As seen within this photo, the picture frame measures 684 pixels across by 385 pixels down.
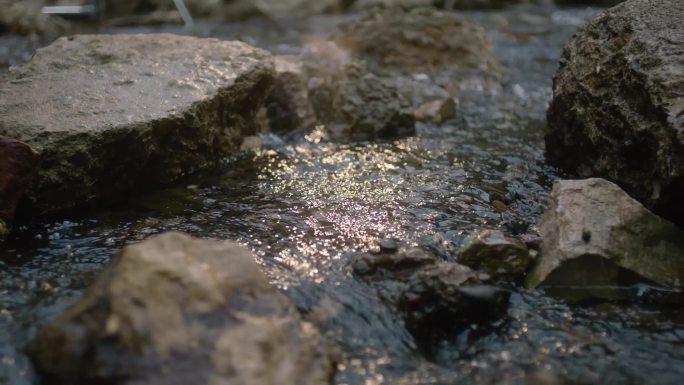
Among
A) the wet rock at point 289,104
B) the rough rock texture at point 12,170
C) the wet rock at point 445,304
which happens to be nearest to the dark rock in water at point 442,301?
the wet rock at point 445,304

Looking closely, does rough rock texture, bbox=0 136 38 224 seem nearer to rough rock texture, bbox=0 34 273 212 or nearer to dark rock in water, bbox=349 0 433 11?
rough rock texture, bbox=0 34 273 212

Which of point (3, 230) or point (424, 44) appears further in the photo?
point (424, 44)

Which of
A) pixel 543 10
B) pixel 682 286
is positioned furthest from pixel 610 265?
pixel 543 10

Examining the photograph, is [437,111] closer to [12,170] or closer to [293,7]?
[12,170]

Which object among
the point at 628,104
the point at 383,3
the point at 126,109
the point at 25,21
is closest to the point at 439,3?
the point at 383,3

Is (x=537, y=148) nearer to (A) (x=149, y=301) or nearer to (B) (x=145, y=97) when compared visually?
(B) (x=145, y=97)

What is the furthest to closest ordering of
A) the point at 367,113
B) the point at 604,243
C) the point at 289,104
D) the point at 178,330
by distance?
the point at 289,104, the point at 367,113, the point at 604,243, the point at 178,330
